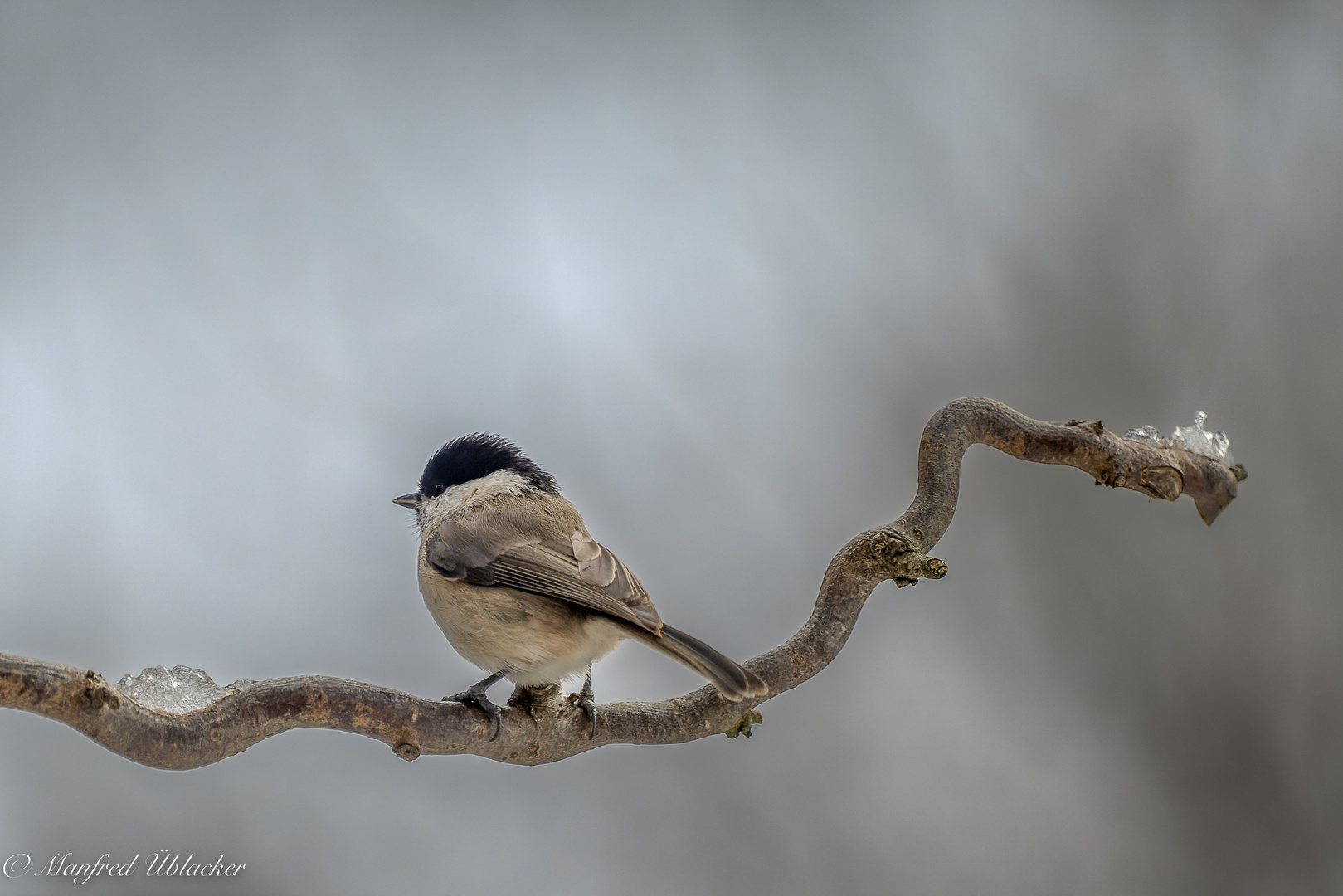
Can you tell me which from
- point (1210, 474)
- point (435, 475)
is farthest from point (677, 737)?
point (1210, 474)

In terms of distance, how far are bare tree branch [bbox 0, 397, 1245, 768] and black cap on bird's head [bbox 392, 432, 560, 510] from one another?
36cm

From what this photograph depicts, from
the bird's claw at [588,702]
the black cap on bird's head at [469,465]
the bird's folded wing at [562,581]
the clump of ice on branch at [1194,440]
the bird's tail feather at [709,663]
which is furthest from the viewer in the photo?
the clump of ice on branch at [1194,440]

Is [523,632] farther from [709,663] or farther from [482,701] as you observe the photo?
[709,663]

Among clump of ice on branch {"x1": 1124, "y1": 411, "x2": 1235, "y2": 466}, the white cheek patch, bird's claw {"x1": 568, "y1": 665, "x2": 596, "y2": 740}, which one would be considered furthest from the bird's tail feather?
clump of ice on branch {"x1": 1124, "y1": 411, "x2": 1235, "y2": 466}

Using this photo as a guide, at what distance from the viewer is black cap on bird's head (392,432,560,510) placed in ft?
4.63

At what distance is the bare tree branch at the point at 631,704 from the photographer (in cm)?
92

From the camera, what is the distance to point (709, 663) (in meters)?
1.08

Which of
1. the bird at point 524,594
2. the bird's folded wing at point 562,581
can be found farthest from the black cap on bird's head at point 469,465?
the bird's folded wing at point 562,581

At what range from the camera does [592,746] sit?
52.3 inches

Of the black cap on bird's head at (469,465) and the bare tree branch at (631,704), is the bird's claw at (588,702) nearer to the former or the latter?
the bare tree branch at (631,704)

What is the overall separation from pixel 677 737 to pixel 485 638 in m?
0.35

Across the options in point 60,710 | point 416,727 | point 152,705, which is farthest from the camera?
point 416,727

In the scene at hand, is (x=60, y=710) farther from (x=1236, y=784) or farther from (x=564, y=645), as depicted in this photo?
(x=1236, y=784)

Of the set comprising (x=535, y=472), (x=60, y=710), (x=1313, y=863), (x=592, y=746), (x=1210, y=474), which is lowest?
(x=60, y=710)
